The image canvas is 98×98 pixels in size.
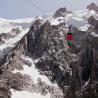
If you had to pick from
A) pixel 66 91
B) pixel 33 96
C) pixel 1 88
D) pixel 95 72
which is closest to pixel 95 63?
pixel 95 72

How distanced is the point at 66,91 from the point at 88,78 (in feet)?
47.4

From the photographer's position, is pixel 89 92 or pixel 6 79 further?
pixel 6 79

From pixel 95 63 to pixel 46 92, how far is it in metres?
32.2

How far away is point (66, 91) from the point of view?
194125mm

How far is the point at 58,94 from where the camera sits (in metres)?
197

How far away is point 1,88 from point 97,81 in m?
51.0

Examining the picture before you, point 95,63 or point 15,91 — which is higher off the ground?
point 95,63

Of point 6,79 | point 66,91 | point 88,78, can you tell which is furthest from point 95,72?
point 6,79

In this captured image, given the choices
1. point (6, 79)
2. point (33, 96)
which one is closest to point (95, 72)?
point (33, 96)

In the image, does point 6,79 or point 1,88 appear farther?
point 6,79

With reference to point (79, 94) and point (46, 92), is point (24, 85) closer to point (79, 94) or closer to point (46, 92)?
point (46, 92)

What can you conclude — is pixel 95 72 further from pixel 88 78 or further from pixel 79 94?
pixel 79 94

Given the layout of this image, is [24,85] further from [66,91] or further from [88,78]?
[88,78]

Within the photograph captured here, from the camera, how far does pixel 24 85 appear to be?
648 feet
